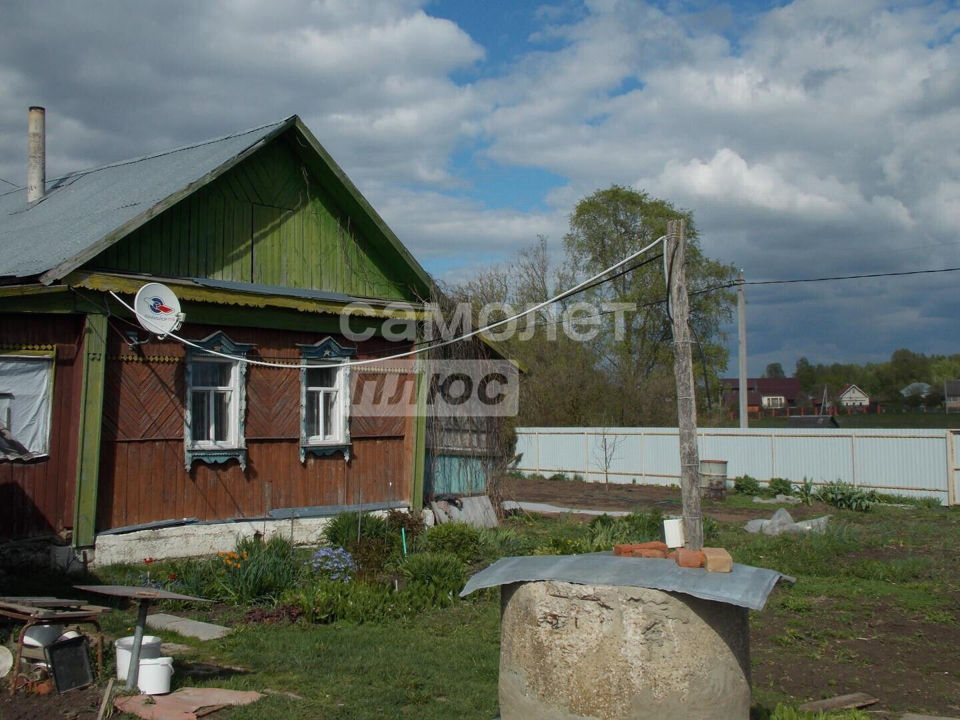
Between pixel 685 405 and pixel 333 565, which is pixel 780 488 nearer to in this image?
pixel 333 565

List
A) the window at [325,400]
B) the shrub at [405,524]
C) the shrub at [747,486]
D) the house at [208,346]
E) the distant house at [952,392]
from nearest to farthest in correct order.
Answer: the house at [208,346] < the window at [325,400] < the shrub at [405,524] < the shrub at [747,486] < the distant house at [952,392]

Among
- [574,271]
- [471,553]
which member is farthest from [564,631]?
[574,271]

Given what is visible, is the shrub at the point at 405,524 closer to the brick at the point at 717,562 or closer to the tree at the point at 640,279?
the brick at the point at 717,562

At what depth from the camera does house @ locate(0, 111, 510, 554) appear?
11.0m

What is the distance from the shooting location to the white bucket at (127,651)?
6742 millimetres

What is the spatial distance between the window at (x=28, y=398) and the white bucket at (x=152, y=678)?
4962mm

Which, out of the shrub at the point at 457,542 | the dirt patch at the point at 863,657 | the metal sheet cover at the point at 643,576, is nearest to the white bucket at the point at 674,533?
the metal sheet cover at the point at 643,576

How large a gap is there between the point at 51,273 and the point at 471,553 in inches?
257

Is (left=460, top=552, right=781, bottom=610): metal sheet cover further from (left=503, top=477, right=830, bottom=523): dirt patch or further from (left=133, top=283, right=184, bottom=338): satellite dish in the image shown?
(left=503, top=477, right=830, bottom=523): dirt patch

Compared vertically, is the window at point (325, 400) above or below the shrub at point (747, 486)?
above

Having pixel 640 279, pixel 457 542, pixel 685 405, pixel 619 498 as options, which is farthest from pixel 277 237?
pixel 640 279

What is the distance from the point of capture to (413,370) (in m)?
15.3

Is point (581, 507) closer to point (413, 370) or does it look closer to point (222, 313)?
point (413, 370)

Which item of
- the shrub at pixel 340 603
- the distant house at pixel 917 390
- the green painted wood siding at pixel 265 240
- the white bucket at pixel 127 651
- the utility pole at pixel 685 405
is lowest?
the shrub at pixel 340 603
